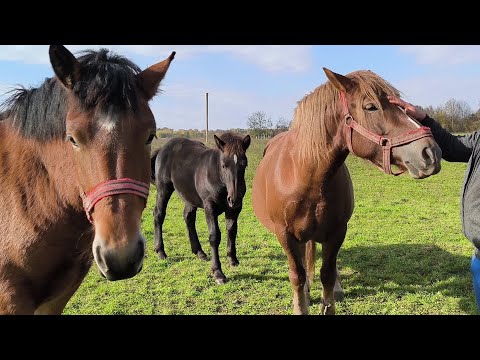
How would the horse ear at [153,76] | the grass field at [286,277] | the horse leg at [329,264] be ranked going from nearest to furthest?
the horse ear at [153,76] → the horse leg at [329,264] → the grass field at [286,277]

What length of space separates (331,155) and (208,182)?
3.06m

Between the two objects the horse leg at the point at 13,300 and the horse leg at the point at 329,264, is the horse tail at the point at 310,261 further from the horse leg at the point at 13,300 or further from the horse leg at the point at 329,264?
the horse leg at the point at 13,300

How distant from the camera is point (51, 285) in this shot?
2117 mm

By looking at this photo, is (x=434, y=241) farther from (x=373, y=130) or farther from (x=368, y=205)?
(x=373, y=130)

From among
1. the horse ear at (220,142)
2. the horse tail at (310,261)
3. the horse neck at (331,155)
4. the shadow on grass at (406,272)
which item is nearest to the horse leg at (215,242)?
the horse ear at (220,142)

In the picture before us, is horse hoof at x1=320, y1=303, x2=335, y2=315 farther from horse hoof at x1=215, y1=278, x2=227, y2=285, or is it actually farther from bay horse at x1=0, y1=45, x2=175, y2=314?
bay horse at x1=0, y1=45, x2=175, y2=314

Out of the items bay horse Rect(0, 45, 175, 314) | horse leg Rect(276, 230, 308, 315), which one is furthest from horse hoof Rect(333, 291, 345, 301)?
bay horse Rect(0, 45, 175, 314)

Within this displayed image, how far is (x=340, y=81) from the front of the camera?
9.77 ft

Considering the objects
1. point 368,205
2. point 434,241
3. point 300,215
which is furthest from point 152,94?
point 368,205

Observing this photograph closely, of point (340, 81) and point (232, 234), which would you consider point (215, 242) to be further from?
point (340, 81)

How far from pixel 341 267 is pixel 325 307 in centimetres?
199

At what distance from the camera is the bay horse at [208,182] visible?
551 cm

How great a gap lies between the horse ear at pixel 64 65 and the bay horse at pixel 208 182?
368 centimetres

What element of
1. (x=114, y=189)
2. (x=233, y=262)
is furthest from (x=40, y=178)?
(x=233, y=262)
